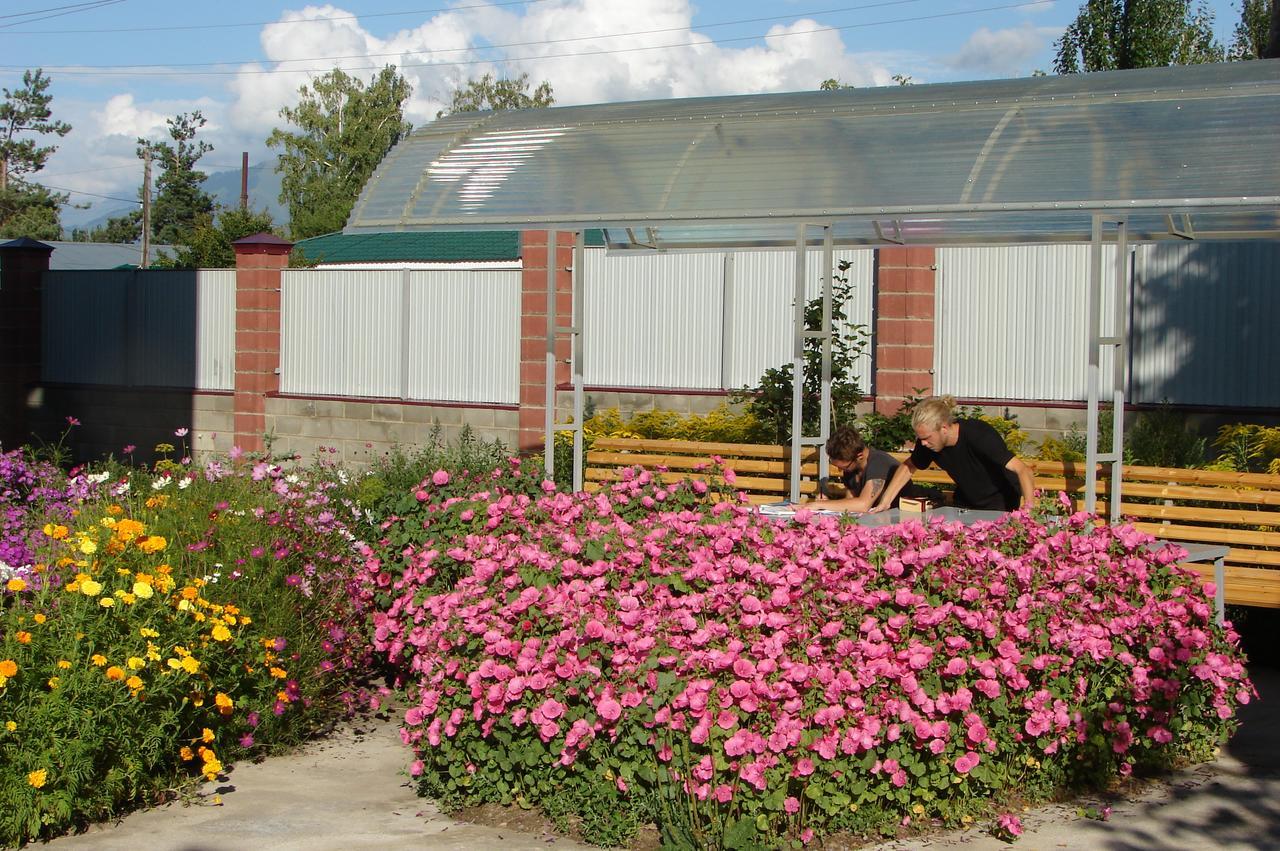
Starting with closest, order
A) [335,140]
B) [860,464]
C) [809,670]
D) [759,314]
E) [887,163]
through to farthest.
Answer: [809,670] < [860,464] < [887,163] < [759,314] < [335,140]

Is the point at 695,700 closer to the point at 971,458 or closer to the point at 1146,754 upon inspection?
the point at 1146,754

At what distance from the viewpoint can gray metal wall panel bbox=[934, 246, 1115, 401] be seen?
1403cm

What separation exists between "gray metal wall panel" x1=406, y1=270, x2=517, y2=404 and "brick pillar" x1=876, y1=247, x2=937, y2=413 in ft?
15.4

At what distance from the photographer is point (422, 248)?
119 feet

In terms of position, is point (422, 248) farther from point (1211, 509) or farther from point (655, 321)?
point (1211, 509)

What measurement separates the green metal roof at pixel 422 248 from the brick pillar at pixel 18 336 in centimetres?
1329

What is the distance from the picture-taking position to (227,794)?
5844mm

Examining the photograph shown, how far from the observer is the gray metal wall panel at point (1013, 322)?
14031mm

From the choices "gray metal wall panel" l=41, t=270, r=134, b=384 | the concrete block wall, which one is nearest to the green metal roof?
"gray metal wall panel" l=41, t=270, r=134, b=384

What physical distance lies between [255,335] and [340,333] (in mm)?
1075

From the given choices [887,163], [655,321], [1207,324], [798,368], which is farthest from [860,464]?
[655,321]

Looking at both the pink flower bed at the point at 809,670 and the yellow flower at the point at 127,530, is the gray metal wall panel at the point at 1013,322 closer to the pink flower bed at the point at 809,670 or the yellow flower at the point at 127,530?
the pink flower bed at the point at 809,670

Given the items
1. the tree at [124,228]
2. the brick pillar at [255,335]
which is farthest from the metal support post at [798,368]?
the tree at [124,228]

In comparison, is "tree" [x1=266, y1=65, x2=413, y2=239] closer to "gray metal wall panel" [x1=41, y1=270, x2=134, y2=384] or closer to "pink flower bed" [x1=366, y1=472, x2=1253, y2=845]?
Answer: "gray metal wall panel" [x1=41, y1=270, x2=134, y2=384]
